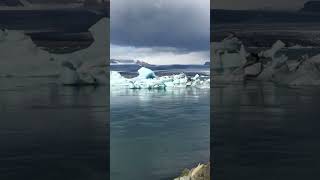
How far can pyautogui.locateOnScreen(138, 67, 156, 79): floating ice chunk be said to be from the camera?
4301mm

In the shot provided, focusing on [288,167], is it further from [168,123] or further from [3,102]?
[3,102]

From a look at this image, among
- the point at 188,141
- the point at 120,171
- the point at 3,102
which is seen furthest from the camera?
the point at 188,141

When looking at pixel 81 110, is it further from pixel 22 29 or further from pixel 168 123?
pixel 168 123

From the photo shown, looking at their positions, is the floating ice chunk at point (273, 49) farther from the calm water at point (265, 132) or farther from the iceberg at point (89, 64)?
the iceberg at point (89, 64)

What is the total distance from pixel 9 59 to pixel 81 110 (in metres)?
0.63

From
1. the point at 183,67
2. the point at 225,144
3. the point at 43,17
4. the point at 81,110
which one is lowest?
the point at 225,144

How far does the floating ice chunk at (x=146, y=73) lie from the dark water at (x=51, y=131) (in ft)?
2.47

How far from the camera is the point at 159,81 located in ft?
14.3

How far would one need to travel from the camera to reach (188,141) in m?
4.32

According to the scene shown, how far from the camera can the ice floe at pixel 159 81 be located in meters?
4.20

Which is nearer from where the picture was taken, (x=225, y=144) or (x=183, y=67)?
(x=225, y=144)

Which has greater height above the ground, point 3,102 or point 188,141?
point 3,102

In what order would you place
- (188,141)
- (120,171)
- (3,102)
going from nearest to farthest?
1. (3,102)
2. (120,171)
3. (188,141)

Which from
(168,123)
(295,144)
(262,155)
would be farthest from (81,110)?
(295,144)
